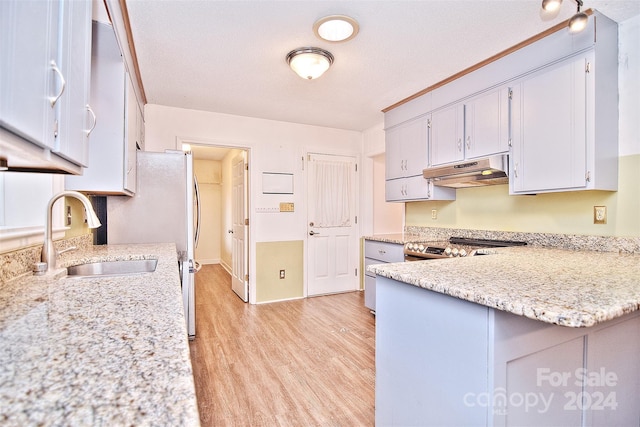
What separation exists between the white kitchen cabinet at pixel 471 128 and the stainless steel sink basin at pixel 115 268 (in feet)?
8.14

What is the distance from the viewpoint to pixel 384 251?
3.22 metres

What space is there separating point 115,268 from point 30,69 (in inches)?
57.5

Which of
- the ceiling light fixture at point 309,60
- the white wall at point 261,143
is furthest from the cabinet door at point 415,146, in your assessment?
the white wall at point 261,143

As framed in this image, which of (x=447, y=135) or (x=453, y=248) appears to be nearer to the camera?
(x=453, y=248)

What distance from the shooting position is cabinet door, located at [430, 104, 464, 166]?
2.76 m

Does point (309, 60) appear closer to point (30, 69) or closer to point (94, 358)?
point (30, 69)

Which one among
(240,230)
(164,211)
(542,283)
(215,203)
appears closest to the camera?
(542,283)

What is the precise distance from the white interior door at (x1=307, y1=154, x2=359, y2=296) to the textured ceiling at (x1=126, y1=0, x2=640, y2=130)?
1193 mm

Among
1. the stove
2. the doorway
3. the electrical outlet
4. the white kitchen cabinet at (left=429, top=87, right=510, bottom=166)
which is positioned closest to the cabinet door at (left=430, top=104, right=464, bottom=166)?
the white kitchen cabinet at (left=429, top=87, right=510, bottom=166)

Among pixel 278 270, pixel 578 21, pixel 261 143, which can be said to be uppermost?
pixel 578 21

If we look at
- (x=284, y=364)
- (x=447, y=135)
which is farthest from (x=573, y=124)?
(x=284, y=364)

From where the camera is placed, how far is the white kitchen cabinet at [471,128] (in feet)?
7.97

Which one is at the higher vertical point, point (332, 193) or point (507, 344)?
point (332, 193)

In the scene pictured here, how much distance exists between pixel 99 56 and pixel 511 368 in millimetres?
2578
